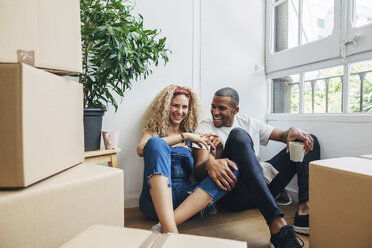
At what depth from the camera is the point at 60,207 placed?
593 millimetres

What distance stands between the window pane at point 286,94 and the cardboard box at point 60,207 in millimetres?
1569

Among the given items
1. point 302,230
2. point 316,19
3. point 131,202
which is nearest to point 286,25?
point 316,19

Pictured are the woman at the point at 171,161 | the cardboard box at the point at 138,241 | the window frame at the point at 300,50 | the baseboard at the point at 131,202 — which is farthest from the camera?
the baseboard at the point at 131,202

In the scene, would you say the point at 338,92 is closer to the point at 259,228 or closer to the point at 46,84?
the point at 259,228

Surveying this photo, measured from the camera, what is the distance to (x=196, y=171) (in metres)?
1.33

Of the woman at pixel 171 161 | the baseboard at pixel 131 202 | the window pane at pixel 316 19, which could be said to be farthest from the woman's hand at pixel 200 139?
the window pane at pixel 316 19

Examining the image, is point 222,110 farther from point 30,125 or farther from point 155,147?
point 30,125

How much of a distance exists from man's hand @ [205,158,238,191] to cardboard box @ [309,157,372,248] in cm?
37

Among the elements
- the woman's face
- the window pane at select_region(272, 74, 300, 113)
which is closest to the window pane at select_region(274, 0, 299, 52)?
the window pane at select_region(272, 74, 300, 113)

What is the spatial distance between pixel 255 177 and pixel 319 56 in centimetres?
104

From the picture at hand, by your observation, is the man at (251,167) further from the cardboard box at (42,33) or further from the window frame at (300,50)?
the cardboard box at (42,33)

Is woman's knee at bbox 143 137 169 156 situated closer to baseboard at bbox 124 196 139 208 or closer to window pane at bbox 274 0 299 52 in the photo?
baseboard at bbox 124 196 139 208

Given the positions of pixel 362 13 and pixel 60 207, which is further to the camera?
pixel 362 13

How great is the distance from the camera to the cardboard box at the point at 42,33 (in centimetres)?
57
